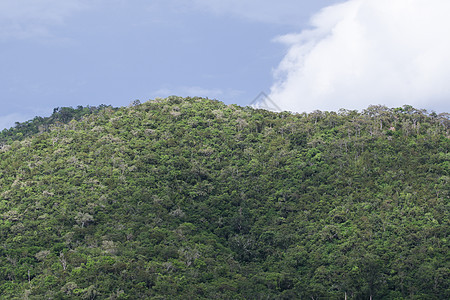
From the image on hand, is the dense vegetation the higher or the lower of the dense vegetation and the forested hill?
the higher

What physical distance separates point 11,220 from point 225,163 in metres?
23.5

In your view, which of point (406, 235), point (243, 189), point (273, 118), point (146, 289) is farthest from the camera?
point (273, 118)

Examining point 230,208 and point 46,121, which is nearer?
point 230,208

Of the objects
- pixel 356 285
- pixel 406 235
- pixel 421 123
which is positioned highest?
pixel 421 123

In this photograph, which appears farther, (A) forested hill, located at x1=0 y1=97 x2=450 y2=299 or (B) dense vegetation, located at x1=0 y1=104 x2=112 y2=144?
(B) dense vegetation, located at x1=0 y1=104 x2=112 y2=144

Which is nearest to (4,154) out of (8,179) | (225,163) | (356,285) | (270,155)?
(8,179)

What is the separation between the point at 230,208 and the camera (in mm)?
60188

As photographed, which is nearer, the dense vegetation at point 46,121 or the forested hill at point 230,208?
the forested hill at point 230,208

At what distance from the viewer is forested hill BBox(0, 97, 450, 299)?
4791 cm

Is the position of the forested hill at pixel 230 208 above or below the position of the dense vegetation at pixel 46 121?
below

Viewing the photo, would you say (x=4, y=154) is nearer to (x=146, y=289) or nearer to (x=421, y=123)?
(x=146, y=289)

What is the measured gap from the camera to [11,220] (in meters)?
56.6

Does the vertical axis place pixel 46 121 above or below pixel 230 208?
above

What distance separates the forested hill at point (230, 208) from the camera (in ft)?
157
